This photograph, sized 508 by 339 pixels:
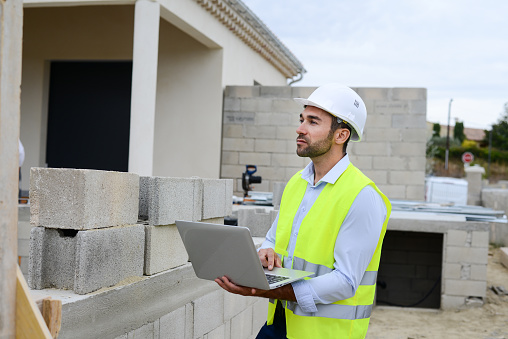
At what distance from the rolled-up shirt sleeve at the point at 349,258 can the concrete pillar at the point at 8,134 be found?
1.18m

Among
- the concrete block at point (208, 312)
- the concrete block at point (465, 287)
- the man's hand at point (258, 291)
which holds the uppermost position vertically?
the man's hand at point (258, 291)

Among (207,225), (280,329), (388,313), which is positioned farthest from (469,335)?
(207,225)

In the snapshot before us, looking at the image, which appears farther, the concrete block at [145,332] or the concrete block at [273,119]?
the concrete block at [273,119]

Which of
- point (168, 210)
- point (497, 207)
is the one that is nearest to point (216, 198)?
point (168, 210)

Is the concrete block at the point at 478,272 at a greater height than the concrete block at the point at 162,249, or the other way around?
the concrete block at the point at 162,249

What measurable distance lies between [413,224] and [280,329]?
6023 millimetres

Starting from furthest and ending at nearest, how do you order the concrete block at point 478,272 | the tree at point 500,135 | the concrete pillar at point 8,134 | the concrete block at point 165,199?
the tree at point 500,135 < the concrete block at point 478,272 < the concrete block at point 165,199 < the concrete pillar at point 8,134

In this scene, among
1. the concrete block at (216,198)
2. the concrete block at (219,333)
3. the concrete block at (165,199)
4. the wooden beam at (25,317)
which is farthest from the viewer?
the concrete block at (219,333)

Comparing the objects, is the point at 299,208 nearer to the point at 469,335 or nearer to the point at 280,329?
the point at 280,329

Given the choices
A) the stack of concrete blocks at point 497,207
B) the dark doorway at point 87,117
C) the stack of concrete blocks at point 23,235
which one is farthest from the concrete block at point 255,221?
the stack of concrete blocks at point 497,207

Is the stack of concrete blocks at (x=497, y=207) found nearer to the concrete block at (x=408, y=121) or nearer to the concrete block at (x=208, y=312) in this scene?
the concrete block at (x=408, y=121)

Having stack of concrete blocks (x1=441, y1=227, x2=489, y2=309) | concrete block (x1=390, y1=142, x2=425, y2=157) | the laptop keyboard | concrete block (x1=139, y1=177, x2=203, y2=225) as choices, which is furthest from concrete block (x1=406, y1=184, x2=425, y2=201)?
the laptop keyboard

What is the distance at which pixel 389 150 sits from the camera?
1160 cm

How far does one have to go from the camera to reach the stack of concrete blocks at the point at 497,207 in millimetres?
15328
